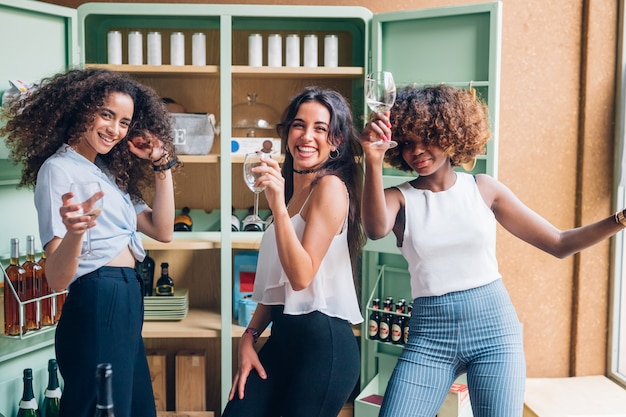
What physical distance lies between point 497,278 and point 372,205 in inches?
17.5

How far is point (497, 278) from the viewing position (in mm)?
1899

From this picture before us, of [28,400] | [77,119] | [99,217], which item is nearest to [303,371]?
[99,217]

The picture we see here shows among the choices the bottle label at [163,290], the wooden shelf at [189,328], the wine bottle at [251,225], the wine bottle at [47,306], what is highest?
the wine bottle at [251,225]

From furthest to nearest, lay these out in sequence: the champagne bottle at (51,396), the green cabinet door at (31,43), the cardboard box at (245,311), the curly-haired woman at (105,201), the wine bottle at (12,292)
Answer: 1. the cardboard box at (245,311)
2. the champagne bottle at (51,396)
3. the green cabinet door at (31,43)
4. the wine bottle at (12,292)
5. the curly-haired woman at (105,201)

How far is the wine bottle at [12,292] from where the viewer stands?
7.67ft

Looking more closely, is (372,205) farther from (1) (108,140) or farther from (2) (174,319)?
(2) (174,319)

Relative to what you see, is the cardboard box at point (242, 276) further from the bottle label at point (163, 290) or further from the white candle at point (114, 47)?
the white candle at point (114, 47)

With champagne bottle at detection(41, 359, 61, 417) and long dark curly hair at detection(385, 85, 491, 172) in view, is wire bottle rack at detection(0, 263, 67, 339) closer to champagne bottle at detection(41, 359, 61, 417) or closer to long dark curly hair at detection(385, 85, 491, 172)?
champagne bottle at detection(41, 359, 61, 417)

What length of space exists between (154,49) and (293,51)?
0.62 meters

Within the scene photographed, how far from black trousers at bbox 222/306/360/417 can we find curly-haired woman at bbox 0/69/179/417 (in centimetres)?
37

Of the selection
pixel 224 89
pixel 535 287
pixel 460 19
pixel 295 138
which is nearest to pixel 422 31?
pixel 460 19

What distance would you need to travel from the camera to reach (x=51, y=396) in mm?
2604

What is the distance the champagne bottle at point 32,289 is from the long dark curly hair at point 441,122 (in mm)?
1348

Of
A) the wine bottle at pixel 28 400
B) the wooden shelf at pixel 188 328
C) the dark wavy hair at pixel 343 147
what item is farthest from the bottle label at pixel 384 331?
the wine bottle at pixel 28 400
